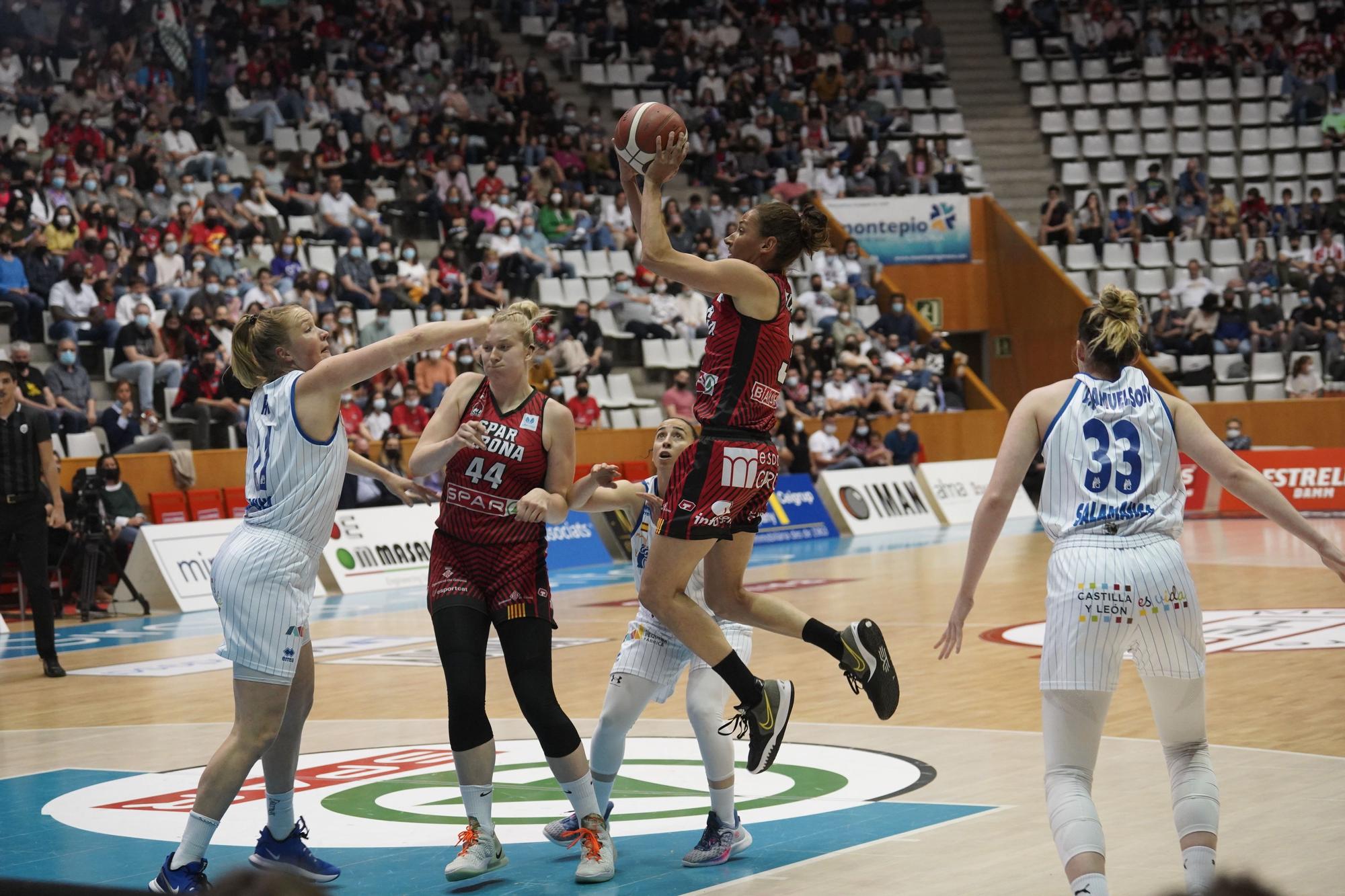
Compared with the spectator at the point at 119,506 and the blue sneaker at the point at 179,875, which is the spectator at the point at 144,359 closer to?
the spectator at the point at 119,506

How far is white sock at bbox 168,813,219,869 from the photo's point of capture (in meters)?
5.00

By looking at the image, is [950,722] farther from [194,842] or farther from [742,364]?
[194,842]

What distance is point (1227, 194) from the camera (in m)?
29.6

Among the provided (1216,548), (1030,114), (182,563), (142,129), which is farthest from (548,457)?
(1030,114)

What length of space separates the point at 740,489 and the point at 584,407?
1507 centimetres

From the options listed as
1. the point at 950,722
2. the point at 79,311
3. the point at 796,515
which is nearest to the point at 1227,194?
the point at 796,515

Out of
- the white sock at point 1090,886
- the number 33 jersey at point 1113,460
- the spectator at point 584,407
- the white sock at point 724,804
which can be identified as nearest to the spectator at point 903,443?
the spectator at point 584,407

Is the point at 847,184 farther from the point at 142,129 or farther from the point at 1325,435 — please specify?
the point at 142,129

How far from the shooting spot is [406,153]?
2453 cm

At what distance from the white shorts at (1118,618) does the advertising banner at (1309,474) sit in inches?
731

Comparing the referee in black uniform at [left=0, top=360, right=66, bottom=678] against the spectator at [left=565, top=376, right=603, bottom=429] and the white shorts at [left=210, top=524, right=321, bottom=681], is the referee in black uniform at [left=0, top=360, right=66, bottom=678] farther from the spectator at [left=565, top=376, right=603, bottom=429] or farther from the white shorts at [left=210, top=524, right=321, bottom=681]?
the spectator at [left=565, top=376, right=603, bottom=429]

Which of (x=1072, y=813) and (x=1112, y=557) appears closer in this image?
(x=1072, y=813)

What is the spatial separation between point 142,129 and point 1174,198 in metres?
18.4

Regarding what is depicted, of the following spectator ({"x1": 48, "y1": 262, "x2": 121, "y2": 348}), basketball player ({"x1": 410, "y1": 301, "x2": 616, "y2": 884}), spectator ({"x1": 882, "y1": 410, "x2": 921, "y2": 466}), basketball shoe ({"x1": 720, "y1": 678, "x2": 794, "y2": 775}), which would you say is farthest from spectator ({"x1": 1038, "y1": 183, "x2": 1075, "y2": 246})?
basketball shoe ({"x1": 720, "y1": 678, "x2": 794, "y2": 775})
